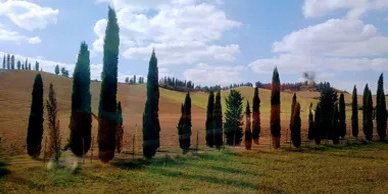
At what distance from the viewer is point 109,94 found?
118 feet

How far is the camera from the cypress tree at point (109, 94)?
1359 inches

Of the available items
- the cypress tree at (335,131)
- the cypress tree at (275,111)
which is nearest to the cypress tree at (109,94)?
the cypress tree at (275,111)

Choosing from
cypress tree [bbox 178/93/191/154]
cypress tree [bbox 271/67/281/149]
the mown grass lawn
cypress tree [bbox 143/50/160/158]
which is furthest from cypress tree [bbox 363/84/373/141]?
cypress tree [bbox 143/50/160/158]

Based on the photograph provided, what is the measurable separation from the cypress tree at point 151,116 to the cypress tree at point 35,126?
9.21m

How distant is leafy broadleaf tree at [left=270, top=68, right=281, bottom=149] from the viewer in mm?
50906

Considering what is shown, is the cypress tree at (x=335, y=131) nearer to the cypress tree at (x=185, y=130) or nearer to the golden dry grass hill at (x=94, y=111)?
the golden dry grass hill at (x=94, y=111)

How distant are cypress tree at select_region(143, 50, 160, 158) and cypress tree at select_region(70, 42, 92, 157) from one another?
17.5 feet

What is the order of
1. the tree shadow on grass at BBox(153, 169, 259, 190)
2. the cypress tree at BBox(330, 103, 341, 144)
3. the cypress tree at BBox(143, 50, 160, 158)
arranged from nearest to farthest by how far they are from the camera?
the tree shadow on grass at BBox(153, 169, 259, 190) < the cypress tree at BBox(143, 50, 160, 158) < the cypress tree at BBox(330, 103, 341, 144)

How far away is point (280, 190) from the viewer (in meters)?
25.7

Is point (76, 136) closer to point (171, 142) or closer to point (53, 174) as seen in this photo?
point (53, 174)

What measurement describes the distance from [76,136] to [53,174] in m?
6.82

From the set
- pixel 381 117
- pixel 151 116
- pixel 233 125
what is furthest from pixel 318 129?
pixel 151 116

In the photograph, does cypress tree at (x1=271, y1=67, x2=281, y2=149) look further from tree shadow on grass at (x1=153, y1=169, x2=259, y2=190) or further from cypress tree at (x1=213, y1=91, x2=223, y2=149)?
tree shadow on grass at (x1=153, y1=169, x2=259, y2=190)

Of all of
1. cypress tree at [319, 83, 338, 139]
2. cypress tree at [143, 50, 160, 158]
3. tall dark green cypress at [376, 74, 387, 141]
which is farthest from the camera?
tall dark green cypress at [376, 74, 387, 141]
